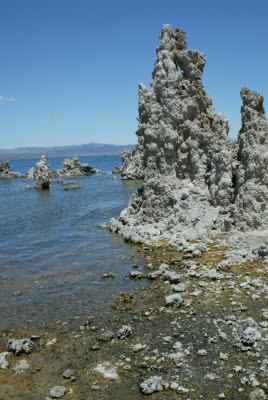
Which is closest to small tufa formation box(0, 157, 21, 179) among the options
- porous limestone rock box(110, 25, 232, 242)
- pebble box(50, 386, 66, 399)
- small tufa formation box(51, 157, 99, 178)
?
small tufa formation box(51, 157, 99, 178)

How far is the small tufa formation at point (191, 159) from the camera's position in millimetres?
20531

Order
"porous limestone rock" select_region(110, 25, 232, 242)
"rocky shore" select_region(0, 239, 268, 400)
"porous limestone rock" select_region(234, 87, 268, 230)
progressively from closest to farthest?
"rocky shore" select_region(0, 239, 268, 400), "porous limestone rock" select_region(234, 87, 268, 230), "porous limestone rock" select_region(110, 25, 232, 242)

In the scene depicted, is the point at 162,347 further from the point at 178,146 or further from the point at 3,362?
the point at 178,146

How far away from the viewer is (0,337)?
12547mm

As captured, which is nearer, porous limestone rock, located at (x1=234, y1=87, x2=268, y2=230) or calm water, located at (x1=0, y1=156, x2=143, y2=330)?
calm water, located at (x1=0, y1=156, x2=143, y2=330)

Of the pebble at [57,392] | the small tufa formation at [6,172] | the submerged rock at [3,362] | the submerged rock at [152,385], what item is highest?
the small tufa formation at [6,172]

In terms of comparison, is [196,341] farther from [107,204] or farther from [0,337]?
[107,204]

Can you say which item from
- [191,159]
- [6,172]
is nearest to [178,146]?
[191,159]

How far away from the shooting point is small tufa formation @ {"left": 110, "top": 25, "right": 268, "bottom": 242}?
20531 millimetres

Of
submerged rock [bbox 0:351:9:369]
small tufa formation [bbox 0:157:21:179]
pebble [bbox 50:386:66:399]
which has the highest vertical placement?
small tufa formation [bbox 0:157:21:179]

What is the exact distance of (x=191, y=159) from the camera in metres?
23.5

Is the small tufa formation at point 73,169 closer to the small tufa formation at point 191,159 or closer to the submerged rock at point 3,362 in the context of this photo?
the small tufa formation at point 191,159

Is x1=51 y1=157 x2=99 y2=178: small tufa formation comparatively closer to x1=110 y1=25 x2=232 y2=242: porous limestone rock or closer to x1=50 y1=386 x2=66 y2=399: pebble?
x1=110 y1=25 x2=232 y2=242: porous limestone rock

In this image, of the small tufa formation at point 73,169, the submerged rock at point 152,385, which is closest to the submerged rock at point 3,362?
the submerged rock at point 152,385
